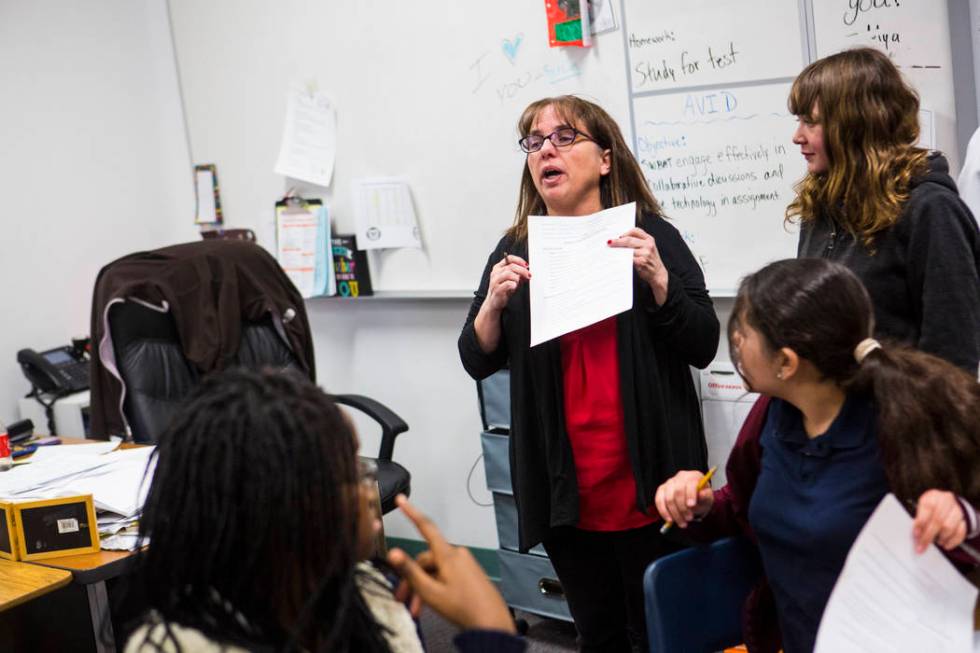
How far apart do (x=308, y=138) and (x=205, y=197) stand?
0.58 metres

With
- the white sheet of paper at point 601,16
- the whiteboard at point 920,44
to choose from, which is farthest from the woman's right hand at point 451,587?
the white sheet of paper at point 601,16

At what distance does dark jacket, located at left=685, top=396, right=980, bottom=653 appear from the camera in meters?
1.56

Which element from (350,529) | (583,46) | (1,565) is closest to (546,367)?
(350,529)

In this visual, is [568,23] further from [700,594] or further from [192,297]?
[700,594]

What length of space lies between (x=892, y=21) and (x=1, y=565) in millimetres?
2219

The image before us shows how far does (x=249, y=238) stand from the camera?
3777mm

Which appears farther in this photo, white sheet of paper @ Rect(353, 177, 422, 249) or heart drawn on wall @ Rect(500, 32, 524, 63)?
white sheet of paper @ Rect(353, 177, 422, 249)

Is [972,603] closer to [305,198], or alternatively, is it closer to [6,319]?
[305,198]

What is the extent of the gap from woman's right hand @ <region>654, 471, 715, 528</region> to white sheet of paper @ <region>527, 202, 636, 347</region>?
0.36 meters

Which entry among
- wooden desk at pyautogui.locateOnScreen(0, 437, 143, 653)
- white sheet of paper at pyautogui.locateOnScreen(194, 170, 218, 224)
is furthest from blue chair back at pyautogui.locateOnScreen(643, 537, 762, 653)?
white sheet of paper at pyautogui.locateOnScreen(194, 170, 218, 224)

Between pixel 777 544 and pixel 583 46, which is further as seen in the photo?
pixel 583 46

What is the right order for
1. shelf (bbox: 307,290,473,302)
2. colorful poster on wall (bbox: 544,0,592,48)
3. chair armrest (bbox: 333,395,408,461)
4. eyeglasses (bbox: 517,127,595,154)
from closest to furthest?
eyeglasses (bbox: 517,127,595,154)
colorful poster on wall (bbox: 544,0,592,48)
chair armrest (bbox: 333,395,408,461)
shelf (bbox: 307,290,473,302)

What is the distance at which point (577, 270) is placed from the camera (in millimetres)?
1875

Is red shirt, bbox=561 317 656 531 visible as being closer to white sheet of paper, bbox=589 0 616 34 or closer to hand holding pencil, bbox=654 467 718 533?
hand holding pencil, bbox=654 467 718 533
